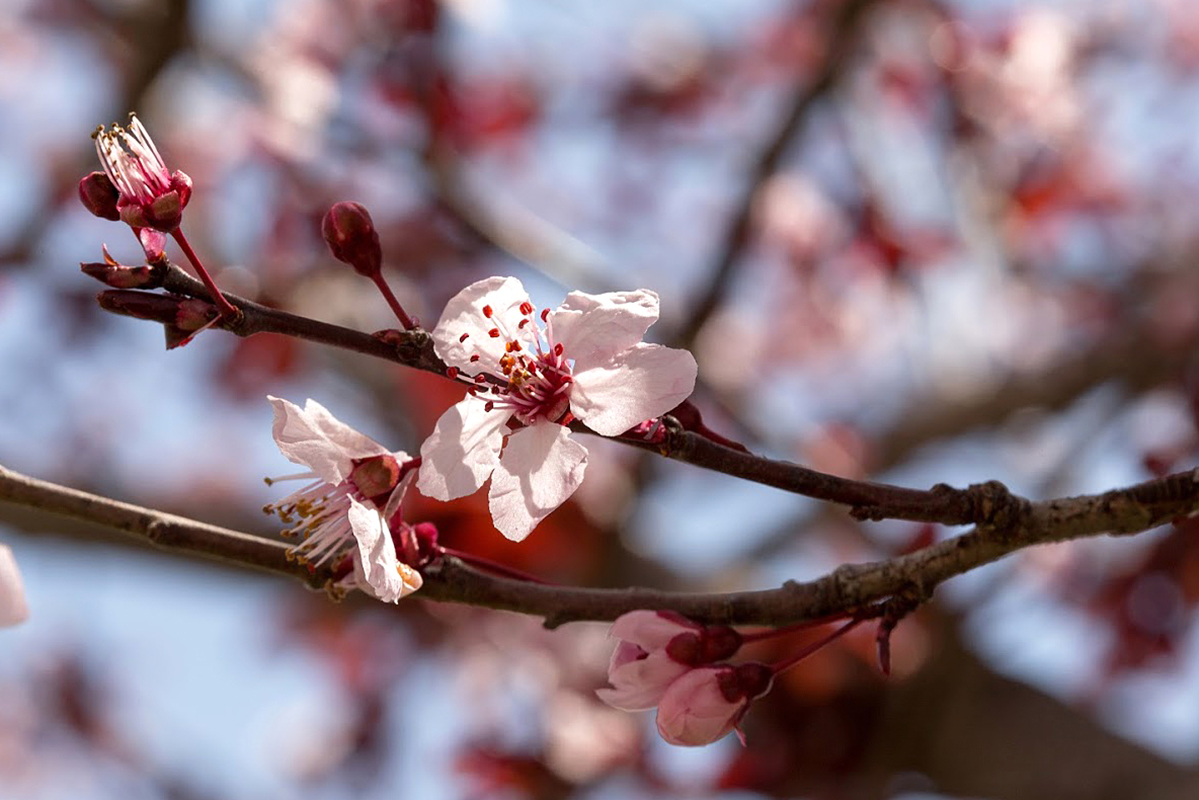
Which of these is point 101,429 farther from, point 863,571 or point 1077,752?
point 863,571

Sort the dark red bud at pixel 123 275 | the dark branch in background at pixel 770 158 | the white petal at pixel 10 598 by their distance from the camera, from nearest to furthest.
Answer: the dark red bud at pixel 123 275 → the white petal at pixel 10 598 → the dark branch in background at pixel 770 158

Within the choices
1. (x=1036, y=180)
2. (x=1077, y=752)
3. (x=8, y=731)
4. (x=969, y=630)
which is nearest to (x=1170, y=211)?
(x=1036, y=180)

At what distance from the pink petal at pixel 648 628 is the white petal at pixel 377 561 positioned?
0.19 meters

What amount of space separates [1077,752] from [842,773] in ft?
1.79

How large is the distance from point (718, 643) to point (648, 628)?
0.23 ft

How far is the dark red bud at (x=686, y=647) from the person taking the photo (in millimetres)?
1004

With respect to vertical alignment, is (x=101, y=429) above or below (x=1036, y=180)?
below

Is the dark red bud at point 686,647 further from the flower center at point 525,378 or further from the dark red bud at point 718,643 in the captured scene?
the flower center at point 525,378

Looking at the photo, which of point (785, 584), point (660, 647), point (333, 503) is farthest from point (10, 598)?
point (785, 584)

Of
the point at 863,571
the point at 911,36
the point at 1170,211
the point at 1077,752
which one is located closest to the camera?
the point at 863,571

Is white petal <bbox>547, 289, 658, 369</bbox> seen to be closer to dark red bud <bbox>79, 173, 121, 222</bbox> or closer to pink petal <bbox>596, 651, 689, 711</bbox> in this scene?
pink petal <bbox>596, 651, 689, 711</bbox>

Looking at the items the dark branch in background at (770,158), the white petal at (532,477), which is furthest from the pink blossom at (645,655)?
the dark branch in background at (770,158)

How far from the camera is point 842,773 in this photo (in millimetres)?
2305

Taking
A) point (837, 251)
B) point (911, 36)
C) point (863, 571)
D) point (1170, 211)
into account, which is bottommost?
point (863, 571)
